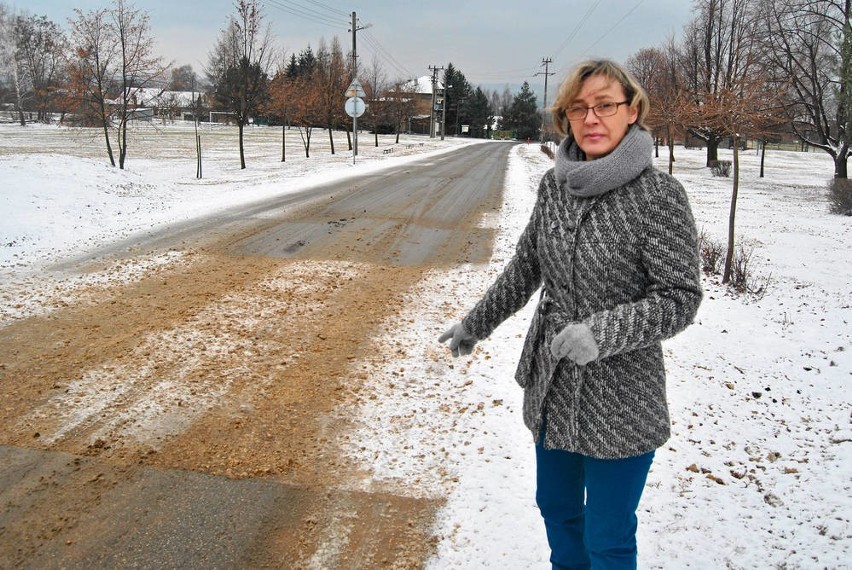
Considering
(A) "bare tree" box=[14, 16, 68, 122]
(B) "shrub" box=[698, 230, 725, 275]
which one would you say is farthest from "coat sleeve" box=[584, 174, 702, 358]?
(A) "bare tree" box=[14, 16, 68, 122]

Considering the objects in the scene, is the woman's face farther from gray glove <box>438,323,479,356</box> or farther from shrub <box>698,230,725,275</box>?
shrub <box>698,230,725,275</box>

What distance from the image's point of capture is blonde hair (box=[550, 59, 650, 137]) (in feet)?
6.18

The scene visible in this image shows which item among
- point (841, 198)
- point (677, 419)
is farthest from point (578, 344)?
point (841, 198)

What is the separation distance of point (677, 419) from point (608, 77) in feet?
9.91

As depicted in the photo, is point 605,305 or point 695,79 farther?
point 695,79

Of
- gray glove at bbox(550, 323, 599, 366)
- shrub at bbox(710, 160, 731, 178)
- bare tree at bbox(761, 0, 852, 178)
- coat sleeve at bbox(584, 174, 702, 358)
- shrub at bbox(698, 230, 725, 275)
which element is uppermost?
bare tree at bbox(761, 0, 852, 178)

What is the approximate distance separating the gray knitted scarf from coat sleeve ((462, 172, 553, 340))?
0.31m

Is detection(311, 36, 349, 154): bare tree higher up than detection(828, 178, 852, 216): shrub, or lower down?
higher up

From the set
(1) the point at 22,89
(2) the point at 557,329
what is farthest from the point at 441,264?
(1) the point at 22,89

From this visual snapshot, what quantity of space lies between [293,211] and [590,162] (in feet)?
36.2

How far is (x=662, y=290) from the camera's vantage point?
170 centimetres

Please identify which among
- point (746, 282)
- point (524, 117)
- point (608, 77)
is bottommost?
point (746, 282)

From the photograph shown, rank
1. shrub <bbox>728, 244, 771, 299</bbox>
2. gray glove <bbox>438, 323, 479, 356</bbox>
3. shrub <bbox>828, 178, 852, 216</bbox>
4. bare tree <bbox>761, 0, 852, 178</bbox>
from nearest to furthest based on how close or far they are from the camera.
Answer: gray glove <bbox>438, 323, 479, 356</bbox>, shrub <bbox>728, 244, 771, 299</bbox>, shrub <bbox>828, 178, 852, 216</bbox>, bare tree <bbox>761, 0, 852, 178</bbox>

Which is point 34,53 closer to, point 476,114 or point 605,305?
point 476,114
